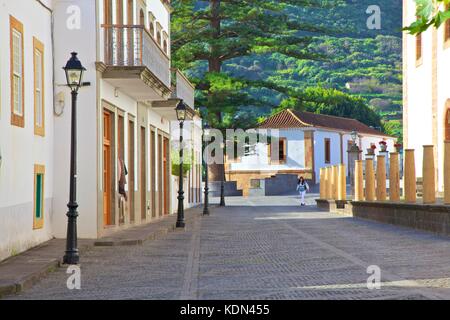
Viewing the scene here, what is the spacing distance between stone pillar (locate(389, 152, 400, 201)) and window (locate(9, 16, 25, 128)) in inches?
507

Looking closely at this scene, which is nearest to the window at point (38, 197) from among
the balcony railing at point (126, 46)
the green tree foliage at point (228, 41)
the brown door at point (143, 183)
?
the balcony railing at point (126, 46)

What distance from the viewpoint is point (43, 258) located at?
54.0ft

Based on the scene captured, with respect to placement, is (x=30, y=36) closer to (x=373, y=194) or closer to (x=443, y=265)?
(x=443, y=265)

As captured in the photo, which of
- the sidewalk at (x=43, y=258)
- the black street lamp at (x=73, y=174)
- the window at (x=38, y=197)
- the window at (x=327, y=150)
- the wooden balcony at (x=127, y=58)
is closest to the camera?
the sidewalk at (x=43, y=258)

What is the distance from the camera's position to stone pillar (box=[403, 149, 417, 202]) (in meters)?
25.9

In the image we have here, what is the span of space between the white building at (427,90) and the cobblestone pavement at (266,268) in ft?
51.9

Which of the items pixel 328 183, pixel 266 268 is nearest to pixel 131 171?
pixel 266 268

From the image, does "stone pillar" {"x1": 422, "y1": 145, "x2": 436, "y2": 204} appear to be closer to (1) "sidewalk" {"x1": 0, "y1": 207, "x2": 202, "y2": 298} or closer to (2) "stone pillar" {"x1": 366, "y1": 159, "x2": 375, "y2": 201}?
(1) "sidewalk" {"x1": 0, "y1": 207, "x2": 202, "y2": 298}

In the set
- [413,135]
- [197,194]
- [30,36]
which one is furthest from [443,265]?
[197,194]

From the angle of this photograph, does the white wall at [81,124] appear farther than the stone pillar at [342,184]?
No

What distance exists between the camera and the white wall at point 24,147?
55.6 feet

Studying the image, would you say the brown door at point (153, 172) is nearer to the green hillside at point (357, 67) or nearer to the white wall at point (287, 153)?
the white wall at point (287, 153)

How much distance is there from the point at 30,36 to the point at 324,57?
44.5 m

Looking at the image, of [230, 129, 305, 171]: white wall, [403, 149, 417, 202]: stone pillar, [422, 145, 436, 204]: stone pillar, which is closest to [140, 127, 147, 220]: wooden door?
[403, 149, 417, 202]: stone pillar
